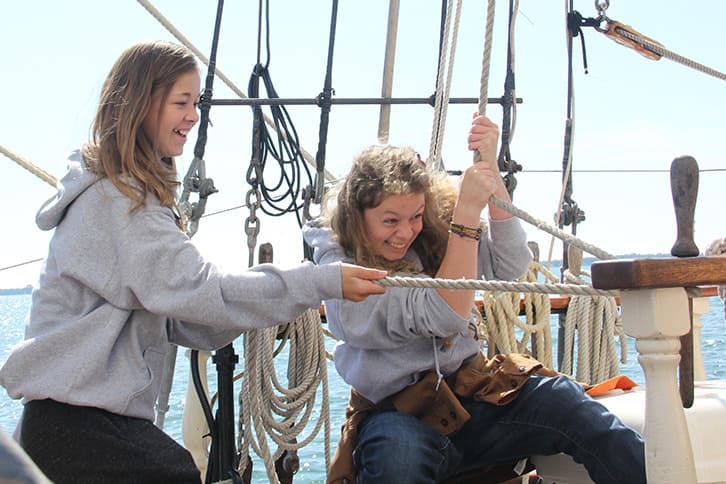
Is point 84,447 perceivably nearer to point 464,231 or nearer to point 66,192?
point 66,192

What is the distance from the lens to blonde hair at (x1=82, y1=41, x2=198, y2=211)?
170 centimetres

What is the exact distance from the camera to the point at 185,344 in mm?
1924

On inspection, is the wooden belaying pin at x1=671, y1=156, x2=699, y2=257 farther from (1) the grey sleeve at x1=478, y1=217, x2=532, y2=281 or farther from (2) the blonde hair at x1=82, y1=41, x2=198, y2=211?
(2) the blonde hair at x1=82, y1=41, x2=198, y2=211

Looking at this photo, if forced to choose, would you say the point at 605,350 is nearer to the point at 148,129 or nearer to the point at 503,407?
the point at 503,407

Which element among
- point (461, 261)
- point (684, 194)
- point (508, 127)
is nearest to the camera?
point (684, 194)

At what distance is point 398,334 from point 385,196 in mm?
305

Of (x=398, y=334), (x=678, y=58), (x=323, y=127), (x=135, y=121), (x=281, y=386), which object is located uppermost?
(x=678, y=58)

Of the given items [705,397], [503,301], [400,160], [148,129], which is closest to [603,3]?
[503,301]

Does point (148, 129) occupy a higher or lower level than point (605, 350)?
higher

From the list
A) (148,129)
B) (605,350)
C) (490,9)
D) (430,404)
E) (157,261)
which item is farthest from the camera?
(605,350)

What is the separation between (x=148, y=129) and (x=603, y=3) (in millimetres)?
1979

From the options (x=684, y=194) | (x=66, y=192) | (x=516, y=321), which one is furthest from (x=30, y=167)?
Answer: (x=684, y=194)

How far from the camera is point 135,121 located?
5.63 ft

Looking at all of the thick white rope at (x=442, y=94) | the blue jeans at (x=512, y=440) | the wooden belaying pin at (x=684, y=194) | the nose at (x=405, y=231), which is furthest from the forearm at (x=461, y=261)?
the wooden belaying pin at (x=684, y=194)
